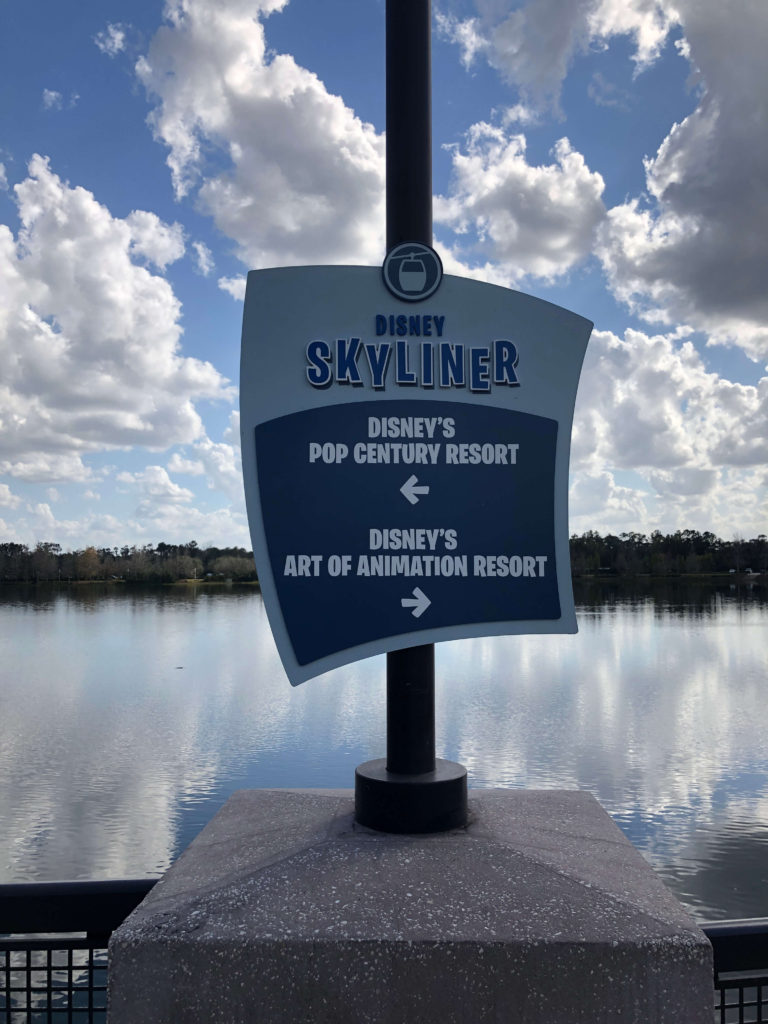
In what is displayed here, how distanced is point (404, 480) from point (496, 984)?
7.17 ft

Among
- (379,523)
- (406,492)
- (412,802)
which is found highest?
(406,492)

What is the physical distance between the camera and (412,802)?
12.0ft

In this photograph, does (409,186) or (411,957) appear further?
(409,186)

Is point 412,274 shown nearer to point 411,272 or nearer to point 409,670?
point 411,272

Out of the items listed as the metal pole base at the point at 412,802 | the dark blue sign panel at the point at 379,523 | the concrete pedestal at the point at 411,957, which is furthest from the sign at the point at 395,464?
the concrete pedestal at the point at 411,957

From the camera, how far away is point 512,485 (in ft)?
13.0

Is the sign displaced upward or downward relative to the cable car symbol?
downward

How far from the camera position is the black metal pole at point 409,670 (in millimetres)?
3695

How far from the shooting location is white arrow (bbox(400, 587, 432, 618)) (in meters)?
3.88

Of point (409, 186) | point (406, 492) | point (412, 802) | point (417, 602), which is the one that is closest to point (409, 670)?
point (417, 602)

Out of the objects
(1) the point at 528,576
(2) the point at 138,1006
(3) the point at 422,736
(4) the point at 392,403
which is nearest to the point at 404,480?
(4) the point at 392,403

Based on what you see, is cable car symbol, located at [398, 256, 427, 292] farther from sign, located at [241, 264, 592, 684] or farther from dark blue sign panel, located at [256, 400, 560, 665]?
dark blue sign panel, located at [256, 400, 560, 665]

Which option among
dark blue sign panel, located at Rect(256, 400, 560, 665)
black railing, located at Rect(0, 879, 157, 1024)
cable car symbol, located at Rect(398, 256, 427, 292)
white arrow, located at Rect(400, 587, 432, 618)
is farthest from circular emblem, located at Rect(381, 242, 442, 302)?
black railing, located at Rect(0, 879, 157, 1024)

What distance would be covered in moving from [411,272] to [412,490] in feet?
3.64
